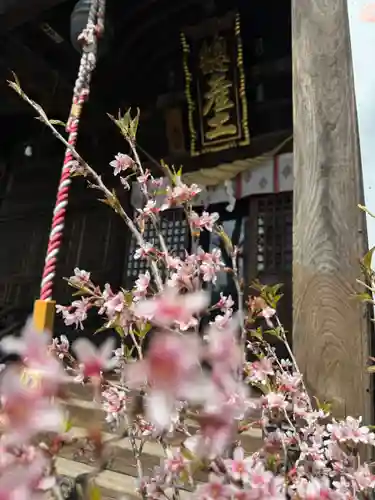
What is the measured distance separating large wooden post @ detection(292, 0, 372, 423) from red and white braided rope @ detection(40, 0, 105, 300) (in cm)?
97

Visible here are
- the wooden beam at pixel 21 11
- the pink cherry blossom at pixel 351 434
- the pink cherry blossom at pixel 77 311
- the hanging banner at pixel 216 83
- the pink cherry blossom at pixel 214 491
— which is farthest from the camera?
the hanging banner at pixel 216 83

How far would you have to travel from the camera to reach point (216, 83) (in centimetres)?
487

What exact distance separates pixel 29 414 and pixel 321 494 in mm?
602

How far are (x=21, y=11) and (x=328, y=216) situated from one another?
143 inches

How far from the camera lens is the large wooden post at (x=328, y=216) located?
1.47 metres

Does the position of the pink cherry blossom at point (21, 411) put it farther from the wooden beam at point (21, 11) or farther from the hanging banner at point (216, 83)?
the hanging banner at point (216, 83)

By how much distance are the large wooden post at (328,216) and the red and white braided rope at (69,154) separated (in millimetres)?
974

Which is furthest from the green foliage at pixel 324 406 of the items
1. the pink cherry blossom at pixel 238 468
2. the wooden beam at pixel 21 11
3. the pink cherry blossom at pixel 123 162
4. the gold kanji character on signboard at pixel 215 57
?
the gold kanji character on signboard at pixel 215 57

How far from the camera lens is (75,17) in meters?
3.66

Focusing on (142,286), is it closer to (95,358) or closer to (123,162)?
(123,162)

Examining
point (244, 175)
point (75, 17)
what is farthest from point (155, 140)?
point (75, 17)

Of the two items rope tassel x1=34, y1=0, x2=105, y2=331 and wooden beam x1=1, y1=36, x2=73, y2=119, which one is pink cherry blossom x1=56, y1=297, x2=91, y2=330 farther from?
wooden beam x1=1, y1=36, x2=73, y2=119

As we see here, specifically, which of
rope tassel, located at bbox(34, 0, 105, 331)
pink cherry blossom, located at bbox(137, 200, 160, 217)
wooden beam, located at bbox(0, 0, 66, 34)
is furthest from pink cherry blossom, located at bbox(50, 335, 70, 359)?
wooden beam, located at bbox(0, 0, 66, 34)

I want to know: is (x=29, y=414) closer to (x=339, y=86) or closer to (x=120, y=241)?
(x=339, y=86)
